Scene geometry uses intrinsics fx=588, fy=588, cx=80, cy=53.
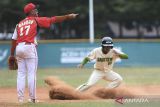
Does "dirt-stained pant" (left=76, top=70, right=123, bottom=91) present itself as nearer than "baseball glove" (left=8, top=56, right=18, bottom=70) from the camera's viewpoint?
No

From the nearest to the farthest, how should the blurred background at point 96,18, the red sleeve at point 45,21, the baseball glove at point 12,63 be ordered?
the red sleeve at point 45,21
the baseball glove at point 12,63
the blurred background at point 96,18

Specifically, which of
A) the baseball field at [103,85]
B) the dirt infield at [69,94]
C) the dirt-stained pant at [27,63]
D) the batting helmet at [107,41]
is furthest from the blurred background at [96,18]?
the dirt-stained pant at [27,63]

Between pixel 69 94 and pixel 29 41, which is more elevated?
pixel 29 41

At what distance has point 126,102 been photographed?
12.0m

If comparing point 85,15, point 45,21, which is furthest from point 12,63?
point 85,15

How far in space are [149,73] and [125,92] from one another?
1119 centimetres

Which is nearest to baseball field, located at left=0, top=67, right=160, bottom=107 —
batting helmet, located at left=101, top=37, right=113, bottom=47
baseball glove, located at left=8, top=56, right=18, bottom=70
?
baseball glove, located at left=8, top=56, right=18, bottom=70

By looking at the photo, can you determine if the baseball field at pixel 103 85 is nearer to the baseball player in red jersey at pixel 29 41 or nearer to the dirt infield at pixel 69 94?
the dirt infield at pixel 69 94

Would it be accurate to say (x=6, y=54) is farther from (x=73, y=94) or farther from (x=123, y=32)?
(x=123, y=32)

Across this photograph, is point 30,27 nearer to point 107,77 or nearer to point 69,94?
point 69,94

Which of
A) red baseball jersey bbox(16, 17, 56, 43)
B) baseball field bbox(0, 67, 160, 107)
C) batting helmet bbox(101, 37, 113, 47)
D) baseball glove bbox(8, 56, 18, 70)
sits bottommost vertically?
baseball field bbox(0, 67, 160, 107)

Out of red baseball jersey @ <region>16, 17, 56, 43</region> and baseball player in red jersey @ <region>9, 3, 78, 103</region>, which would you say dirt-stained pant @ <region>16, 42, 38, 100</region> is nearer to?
baseball player in red jersey @ <region>9, 3, 78, 103</region>

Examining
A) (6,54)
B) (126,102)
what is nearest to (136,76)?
(6,54)

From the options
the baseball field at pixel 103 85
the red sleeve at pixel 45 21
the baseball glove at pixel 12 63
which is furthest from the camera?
the baseball glove at pixel 12 63
